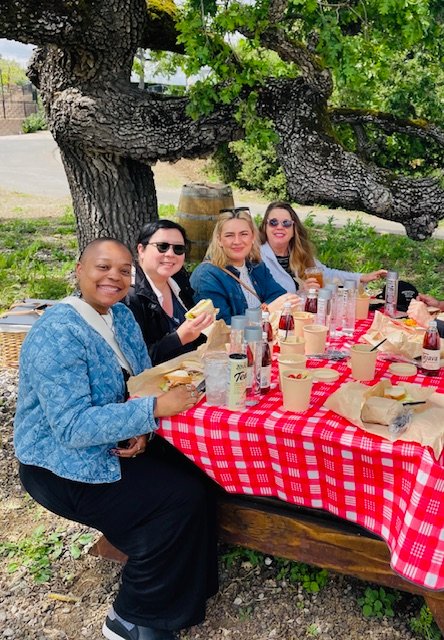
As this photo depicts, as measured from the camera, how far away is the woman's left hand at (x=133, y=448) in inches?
109

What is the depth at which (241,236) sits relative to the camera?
14.4ft

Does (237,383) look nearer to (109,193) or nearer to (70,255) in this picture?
(109,193)

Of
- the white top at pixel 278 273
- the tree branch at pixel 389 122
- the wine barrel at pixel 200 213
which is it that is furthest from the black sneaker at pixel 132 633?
the wine barrel at pixel 200 213

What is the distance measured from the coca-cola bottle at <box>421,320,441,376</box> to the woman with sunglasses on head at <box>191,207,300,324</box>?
1.36 meters

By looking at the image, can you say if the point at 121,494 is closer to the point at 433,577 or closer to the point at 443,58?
the point at 433,577

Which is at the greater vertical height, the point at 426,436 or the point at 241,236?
the point at 241,236

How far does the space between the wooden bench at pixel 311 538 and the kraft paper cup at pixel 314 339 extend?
0.85 meters

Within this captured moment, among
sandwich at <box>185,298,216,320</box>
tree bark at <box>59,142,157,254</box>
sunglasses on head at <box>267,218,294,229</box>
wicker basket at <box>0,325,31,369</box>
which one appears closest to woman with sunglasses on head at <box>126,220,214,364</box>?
sandwich at <box>185,298,216,320</box>

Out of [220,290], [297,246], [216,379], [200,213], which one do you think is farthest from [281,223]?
[200,213]

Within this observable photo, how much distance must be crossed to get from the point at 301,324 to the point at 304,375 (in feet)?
3.02

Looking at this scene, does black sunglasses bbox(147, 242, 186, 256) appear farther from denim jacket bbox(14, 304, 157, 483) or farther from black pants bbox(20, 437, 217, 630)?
black pants bbox(20, 437, 217, 630)

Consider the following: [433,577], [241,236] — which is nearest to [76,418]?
[433,577]

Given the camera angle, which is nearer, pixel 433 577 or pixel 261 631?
pixel 433 577

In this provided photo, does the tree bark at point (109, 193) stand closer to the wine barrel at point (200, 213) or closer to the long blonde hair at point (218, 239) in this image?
the long blonde hair at point (218, 239)
